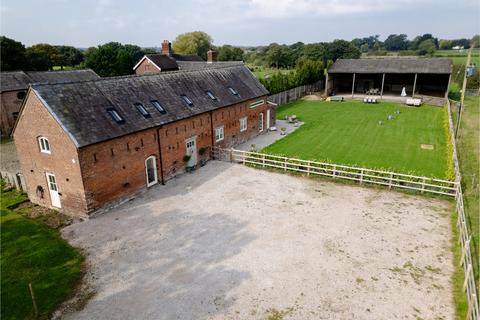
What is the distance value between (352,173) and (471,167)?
26.6 feet

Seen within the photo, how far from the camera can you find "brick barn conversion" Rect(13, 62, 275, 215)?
46.4 feet

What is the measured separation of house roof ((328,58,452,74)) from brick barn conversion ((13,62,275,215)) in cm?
3046

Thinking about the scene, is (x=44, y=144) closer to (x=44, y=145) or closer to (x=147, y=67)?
(x=44, y=145)

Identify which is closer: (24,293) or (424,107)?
(24,293)

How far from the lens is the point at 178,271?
435 inches

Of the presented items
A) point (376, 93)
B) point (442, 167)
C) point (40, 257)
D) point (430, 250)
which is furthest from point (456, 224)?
point (376, 93)

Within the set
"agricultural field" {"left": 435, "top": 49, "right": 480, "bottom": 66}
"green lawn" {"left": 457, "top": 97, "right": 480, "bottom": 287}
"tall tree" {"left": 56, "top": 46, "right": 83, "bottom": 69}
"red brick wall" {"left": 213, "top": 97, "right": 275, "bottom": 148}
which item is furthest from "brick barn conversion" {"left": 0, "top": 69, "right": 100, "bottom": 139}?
"agricultural field" {"left": 435, "top": 49, "right": 480, "bottom": 66}

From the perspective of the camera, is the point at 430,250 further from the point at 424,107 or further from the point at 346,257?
the point at 424,107

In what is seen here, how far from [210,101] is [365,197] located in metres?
11.9

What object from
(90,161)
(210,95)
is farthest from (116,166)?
(210,95)

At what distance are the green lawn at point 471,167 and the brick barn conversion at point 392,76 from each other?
924cm

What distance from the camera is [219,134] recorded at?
76.6ft

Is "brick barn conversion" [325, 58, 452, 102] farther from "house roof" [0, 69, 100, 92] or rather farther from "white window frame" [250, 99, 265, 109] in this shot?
"house roof" [0, 69, 100, 92]

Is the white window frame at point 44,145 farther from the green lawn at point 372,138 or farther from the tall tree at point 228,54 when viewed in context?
the tall tree at point 228,54
